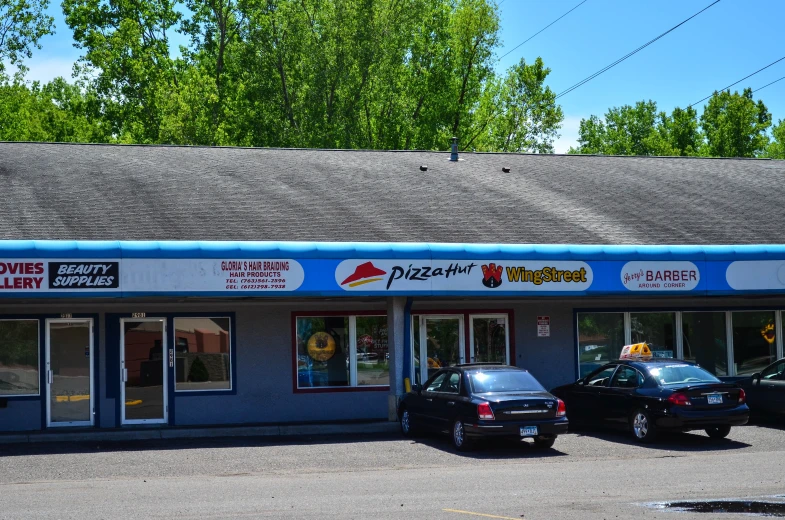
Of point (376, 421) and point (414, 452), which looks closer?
point (414, 452)

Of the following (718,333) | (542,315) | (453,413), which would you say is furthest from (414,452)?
(718,333)

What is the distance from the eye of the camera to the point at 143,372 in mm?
19984

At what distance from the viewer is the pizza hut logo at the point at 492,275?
19.3 m

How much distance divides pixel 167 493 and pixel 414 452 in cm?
520

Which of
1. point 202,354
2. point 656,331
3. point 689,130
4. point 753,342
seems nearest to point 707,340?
point 753,342

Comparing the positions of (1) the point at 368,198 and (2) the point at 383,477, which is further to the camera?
(1) the point at 368,198

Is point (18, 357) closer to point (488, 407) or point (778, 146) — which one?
point (488, 407)

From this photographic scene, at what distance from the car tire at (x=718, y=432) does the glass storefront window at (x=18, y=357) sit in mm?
13083

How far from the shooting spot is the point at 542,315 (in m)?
22.1

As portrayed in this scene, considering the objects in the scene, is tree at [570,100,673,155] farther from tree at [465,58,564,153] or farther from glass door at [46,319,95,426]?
glass door at [46,319,95,426]

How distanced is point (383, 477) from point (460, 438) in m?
2.96

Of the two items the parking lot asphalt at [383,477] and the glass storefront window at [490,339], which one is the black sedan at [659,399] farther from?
the glass storefront window at [490,339]

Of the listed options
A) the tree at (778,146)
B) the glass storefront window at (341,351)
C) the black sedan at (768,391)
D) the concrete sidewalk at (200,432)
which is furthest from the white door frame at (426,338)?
the tree at (778,146)

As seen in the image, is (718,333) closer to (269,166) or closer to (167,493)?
(269,166)
